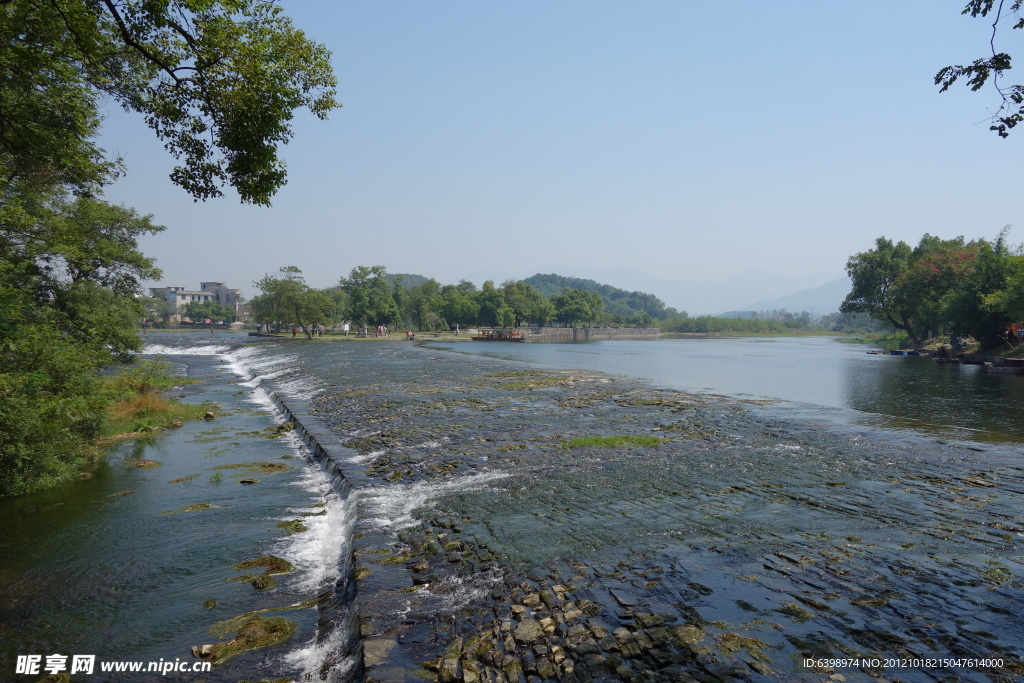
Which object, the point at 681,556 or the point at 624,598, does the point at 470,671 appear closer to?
the point at 624,598

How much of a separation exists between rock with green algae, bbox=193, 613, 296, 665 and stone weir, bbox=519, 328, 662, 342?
5449 inches

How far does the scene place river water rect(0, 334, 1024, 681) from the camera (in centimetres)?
716

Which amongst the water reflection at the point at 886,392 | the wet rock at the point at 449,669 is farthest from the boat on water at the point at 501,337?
the wet rock at the point at 449,669

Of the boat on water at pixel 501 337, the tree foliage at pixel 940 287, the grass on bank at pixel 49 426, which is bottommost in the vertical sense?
the boat on water at pixel 501 337

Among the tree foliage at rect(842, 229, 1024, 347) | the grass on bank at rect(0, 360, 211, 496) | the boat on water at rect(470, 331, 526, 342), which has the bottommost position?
the boat on water at rect(470, 331, 526, 342)

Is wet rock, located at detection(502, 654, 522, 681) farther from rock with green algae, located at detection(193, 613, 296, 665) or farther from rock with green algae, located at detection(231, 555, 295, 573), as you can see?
rock with green algae, located at detection(231, 555, 295, 573)

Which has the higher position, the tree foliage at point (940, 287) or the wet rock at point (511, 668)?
the tree foliage at point (940, 287)

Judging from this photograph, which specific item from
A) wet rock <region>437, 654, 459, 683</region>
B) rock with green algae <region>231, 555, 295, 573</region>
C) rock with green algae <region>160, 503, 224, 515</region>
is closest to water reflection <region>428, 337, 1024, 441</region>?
wet rock <region>437, 654, 459, 683</region>

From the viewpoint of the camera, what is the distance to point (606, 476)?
581 inches

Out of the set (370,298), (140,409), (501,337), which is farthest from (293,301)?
(140,409)

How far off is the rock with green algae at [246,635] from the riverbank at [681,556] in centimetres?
111

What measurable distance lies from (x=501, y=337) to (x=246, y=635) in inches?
5453

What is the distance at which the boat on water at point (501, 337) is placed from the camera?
142375 mm

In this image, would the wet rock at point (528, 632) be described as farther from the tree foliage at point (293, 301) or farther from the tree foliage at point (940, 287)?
the tree foliage at point (293, 301)
